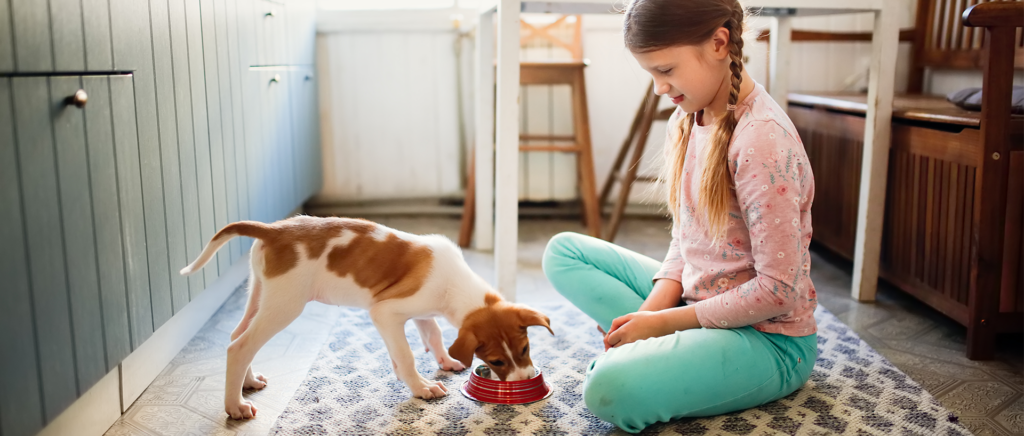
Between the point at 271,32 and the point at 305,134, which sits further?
the point at 305,134

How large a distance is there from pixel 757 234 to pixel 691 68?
10.6 inches

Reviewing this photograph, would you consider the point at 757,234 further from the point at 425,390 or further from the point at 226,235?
the point at 226,235

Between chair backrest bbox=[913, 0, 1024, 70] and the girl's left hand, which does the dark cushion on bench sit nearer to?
chair backrest bbox=[913, 0, 1024, 70]

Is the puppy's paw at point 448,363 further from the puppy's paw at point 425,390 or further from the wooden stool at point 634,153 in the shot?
the wooden stool at point 634,153

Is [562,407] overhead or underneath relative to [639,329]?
underneath

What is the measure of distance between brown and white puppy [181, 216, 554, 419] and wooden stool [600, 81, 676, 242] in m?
1.19

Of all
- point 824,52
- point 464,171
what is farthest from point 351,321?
point 824,52

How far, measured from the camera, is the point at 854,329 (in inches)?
70.6

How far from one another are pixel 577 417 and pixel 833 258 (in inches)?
57.8

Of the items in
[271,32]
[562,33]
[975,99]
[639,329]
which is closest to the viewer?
[639,329]

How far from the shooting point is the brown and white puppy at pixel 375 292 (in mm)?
1281

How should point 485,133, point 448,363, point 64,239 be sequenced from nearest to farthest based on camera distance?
point 64,239 < point 448,363 < point 485,133

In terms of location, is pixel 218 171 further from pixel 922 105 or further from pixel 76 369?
pixel 922 105

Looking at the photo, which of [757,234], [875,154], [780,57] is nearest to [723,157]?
[757,234]
